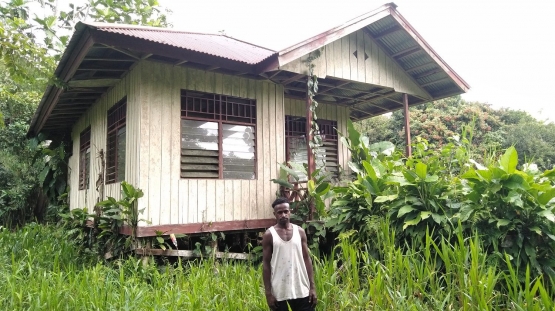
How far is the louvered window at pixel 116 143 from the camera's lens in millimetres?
6671

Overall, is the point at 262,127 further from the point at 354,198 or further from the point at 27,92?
Answer: the point at 27,92

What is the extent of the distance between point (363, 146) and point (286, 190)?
1.47 meters

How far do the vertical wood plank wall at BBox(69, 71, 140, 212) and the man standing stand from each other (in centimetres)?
302

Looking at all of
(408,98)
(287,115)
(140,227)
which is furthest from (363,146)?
(140,227)

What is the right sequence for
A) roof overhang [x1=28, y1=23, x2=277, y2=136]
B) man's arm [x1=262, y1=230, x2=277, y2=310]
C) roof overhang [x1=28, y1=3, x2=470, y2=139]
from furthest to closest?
1. roof overhang [x1=28, y1=3, x2=470, y2=139]
2. roof overhang [x1=28, y1=23, x2=277, y2=136]
3. man's arm [x1=262, y1=230, x2=277, y2=310]

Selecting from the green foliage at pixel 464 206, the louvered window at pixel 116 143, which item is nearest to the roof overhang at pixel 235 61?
the louvered window at pixel 116 143

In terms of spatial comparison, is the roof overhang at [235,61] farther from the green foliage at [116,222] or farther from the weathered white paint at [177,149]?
the green foliage at [116,222]

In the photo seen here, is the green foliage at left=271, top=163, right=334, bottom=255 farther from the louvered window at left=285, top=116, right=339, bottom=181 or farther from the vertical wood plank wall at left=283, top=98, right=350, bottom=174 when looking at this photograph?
the vertical wood plank wall at left=283, top=98, right=350, bottom=174

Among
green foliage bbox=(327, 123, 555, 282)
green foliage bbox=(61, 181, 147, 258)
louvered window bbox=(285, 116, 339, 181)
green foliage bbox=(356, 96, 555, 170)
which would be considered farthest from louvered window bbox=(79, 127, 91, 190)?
green foliage bbox=(356, 96, 555, 170)

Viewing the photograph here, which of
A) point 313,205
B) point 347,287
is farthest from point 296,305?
point 313,205

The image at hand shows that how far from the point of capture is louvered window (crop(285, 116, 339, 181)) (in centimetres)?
852

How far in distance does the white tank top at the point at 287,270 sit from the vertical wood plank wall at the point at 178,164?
281cm

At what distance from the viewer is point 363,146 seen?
6.92m

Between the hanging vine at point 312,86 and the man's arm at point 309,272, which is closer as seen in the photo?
the man's arm at point 309,272
